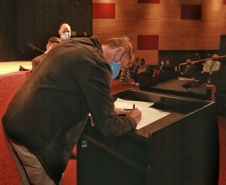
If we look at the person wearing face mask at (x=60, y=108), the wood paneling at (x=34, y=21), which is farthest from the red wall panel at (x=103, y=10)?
the person wearing face mask at (x=60, y=108)

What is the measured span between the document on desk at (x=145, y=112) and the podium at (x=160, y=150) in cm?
3

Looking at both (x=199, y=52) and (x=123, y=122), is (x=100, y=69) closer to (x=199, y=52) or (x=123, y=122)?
(x=123, y=122)

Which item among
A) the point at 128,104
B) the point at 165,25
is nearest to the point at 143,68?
the point at 165,25

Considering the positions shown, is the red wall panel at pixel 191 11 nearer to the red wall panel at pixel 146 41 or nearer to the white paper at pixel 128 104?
the red wall panel at pixel 146 41

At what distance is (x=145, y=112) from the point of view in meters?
1.19

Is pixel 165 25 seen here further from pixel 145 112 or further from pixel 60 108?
pixel 60 108

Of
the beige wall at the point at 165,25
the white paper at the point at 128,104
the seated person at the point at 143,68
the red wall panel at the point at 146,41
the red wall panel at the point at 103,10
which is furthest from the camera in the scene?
the red wall panel at the point at 146,41

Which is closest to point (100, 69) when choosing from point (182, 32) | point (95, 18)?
point (95, 18)

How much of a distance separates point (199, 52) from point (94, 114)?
959 cm

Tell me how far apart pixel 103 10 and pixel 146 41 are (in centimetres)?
198

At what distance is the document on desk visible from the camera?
1.07 metres

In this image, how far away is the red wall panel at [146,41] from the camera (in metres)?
9.35

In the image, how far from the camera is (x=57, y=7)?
7559 mm

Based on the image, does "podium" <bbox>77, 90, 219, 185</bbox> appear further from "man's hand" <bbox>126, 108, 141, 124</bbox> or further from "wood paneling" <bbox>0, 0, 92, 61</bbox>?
"wood paneling" <bbox>0, 0, 92, 61</bbox>
